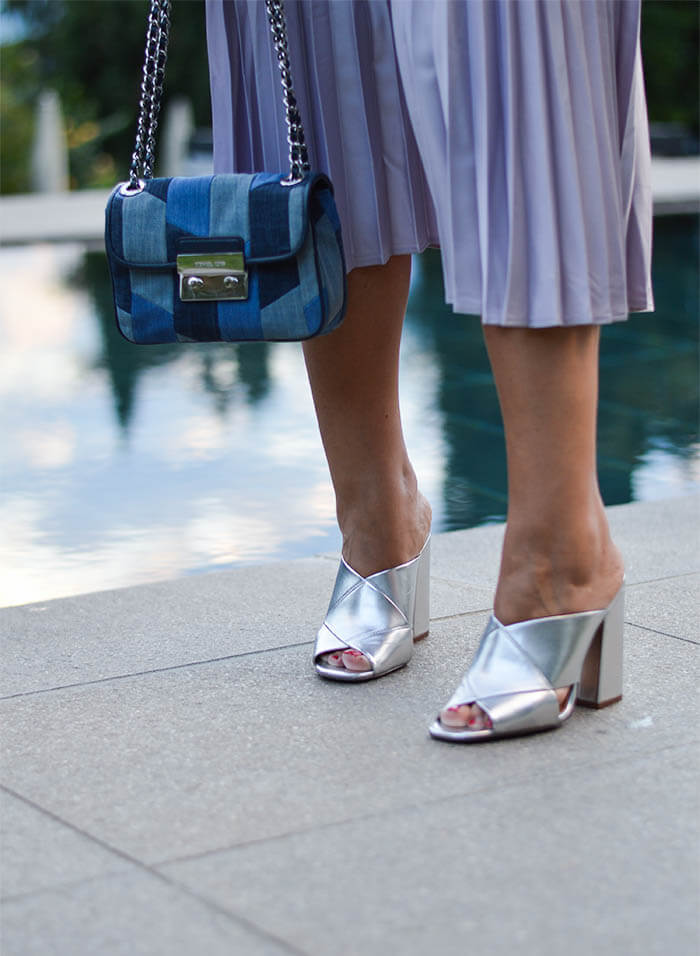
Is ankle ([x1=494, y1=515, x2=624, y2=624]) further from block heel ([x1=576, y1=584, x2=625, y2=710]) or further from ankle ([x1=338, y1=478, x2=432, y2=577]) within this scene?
ankle ([x1=338, y1=478, x2=432, y2=577])

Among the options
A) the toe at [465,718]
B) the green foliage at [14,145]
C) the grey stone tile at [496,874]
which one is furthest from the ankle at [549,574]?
the green foliage at [14,145]

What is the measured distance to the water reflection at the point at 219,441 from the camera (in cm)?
347

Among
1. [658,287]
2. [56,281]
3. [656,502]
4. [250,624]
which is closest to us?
[250,624]

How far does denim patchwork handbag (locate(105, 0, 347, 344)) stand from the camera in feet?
6.61

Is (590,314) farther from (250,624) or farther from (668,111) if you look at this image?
(668,111)

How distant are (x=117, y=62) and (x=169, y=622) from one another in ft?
107

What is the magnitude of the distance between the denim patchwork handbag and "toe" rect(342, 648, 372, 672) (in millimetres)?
529

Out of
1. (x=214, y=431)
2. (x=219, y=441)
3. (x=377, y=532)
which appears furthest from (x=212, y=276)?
(x=214, y=431)

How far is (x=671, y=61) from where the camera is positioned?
33250mm

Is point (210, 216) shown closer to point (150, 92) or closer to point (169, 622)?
point (150, 92)

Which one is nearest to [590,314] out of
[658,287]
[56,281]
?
[658,287]

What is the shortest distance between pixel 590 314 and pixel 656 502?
1.71 m

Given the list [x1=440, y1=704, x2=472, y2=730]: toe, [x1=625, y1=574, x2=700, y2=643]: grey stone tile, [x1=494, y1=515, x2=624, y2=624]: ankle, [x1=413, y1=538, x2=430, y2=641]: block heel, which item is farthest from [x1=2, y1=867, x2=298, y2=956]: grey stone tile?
[x1=625, y1=574, x2=700, y2=643]: grey stone tile

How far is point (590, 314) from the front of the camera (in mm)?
1918
